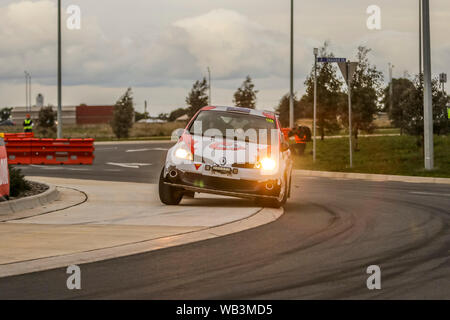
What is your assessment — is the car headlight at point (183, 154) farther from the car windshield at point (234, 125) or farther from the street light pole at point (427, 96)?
the street light pole at point (427, 96)

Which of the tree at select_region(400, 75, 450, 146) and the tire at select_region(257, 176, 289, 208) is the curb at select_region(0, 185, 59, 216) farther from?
the tree at select_region(400, 75, 450, 146)

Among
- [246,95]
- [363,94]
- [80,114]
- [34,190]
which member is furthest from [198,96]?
[80,114]

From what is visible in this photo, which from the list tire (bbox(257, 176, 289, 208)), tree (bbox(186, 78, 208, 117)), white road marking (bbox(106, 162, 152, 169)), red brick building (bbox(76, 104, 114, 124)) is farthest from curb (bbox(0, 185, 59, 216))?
red brick building (bbox(76, 104, 114, 124))

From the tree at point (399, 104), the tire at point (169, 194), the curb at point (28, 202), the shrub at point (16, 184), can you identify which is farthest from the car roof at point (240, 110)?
the tree at point (399, 104)

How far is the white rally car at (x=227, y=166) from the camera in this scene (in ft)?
43.9

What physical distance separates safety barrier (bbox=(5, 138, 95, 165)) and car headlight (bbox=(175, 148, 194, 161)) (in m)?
17.1

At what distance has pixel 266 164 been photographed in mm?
13484

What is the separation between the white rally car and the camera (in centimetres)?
1338

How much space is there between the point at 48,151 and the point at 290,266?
2356cm

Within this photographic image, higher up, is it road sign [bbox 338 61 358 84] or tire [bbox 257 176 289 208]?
road sign [bbox 338 61 358 84]

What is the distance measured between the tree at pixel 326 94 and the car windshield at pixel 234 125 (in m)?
23.8

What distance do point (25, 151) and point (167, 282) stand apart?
24.2 metres

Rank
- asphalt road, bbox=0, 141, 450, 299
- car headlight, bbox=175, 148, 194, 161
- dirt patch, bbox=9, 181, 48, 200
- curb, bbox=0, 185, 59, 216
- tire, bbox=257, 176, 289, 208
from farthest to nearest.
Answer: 1. dirt patch, bbox=9, 181, 48, 200
2. tire, bbox=257, 176, 289, 208
3. car headlight, bbox=175, 148, 194, 161
4. curb, bbox=0, 185, 59, 216
5. asphalt road, bbox=0, 141, 450, 299
